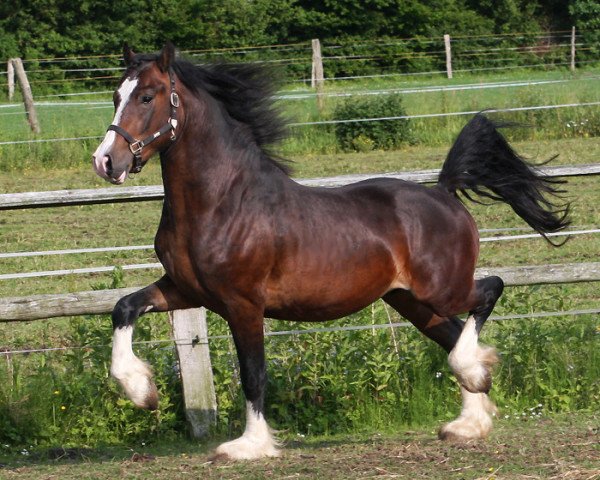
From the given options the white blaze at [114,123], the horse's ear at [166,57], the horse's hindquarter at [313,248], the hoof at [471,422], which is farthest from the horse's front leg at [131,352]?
the hoof at [471,422]

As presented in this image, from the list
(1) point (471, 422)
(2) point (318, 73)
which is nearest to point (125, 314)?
(1) point (471, 422)

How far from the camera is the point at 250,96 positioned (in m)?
5.75

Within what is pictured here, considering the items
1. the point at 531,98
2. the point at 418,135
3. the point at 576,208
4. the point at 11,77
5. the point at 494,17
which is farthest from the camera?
the point at 494,17

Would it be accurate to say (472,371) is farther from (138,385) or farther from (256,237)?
(138,385)

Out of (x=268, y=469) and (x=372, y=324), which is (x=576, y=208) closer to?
(x=372, y=324)

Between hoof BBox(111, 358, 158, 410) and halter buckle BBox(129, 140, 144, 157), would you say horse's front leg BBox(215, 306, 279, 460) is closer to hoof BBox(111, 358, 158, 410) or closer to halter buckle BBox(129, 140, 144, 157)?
hoof BBox(111, 358, 158, 410)

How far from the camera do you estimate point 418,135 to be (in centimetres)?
1895

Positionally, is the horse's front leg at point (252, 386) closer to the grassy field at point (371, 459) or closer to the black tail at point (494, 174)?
the grassy field at point (371, 459)

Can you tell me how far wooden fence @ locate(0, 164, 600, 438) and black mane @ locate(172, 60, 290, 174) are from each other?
109 centimetres

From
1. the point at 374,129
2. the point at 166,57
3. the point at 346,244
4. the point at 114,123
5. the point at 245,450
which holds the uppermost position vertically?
the point at 166,57

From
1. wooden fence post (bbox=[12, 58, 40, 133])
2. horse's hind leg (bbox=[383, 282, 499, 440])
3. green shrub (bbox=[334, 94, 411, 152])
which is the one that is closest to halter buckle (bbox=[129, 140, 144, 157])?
horse's hind leg (bbox=[383, 282, 499, 440])

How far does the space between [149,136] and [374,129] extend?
44.5ft

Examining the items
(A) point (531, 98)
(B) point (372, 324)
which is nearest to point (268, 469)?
(B) point (372, 324)

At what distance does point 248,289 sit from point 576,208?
25.3 feet
